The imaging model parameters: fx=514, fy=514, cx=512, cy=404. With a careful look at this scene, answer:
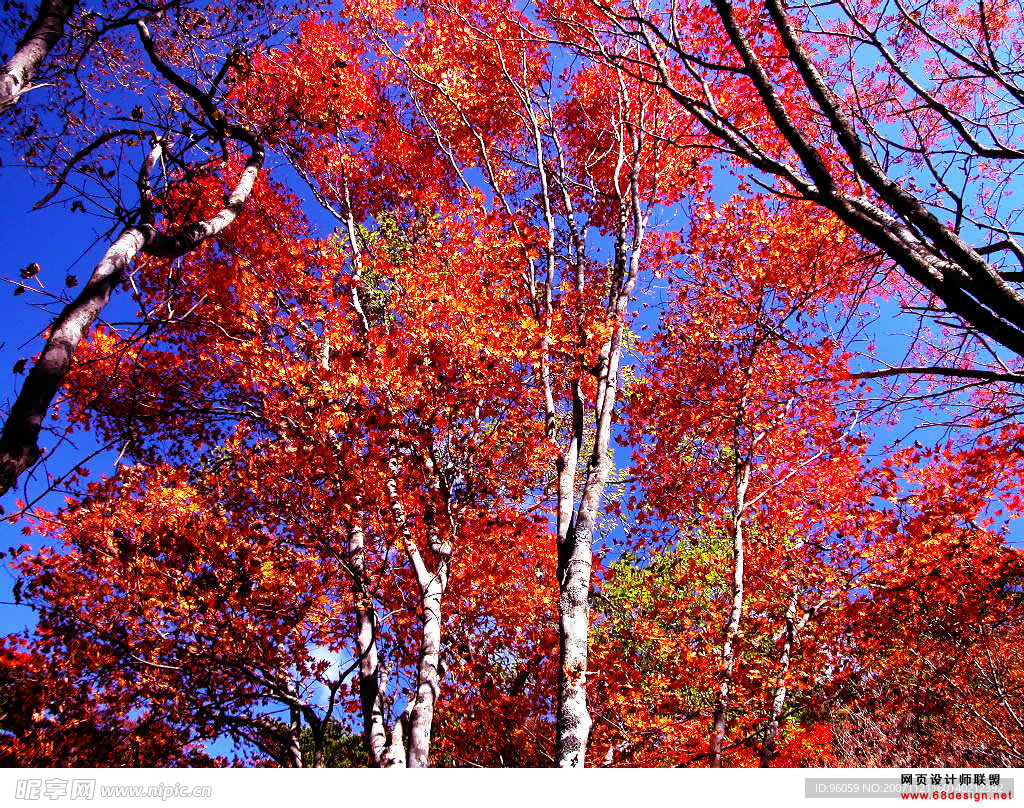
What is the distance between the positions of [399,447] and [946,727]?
16.8 m

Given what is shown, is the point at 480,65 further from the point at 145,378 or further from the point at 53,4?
the point at 145,378

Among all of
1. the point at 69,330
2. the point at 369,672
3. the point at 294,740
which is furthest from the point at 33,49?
the point at 294,740

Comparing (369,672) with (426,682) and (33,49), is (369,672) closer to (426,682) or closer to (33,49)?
(426,682)

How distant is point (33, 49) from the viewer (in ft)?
15.6

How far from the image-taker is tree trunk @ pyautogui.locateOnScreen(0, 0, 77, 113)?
4.45 meters

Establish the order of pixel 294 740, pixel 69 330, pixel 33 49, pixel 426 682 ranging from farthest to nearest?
1. pixel 294 740
2. pixel 426 682
3. pixel 33 49
4. pixel 69 330

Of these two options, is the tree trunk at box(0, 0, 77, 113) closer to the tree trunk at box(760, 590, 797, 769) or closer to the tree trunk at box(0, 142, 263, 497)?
the tree trunk at box(0, 142, 263, 497)

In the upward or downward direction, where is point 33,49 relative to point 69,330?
upward

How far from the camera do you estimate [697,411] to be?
1259 cm

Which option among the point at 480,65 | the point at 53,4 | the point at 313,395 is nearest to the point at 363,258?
the point at 313,395

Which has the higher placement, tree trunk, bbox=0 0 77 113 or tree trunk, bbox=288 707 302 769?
tree trunk, bbox=0 0 77 113

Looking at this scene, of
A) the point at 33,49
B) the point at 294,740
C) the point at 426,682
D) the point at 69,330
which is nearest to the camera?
the point at 69,330

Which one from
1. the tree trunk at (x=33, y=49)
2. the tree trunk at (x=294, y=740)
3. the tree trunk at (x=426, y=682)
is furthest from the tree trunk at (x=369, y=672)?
the tree trunk at (x=33, y=49)

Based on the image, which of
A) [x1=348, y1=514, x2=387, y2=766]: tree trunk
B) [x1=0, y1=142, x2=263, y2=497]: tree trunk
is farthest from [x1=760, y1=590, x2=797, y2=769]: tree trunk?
[x1=0, y1=142, x2=263, y2=497]: tree trunk
